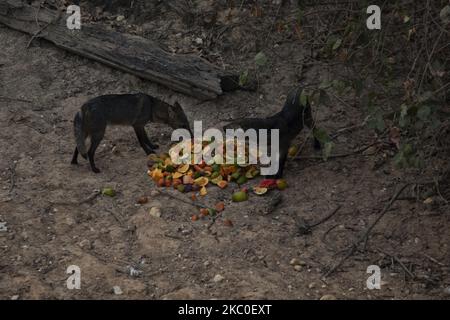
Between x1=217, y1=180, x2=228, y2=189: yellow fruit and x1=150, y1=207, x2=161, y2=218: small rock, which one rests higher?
x1=217, y1=180, x2=228, y2=189: yellow fruit

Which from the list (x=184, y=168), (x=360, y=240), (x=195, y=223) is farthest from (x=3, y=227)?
(x=360, y=240)

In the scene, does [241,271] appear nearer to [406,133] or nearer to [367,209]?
[367,209]

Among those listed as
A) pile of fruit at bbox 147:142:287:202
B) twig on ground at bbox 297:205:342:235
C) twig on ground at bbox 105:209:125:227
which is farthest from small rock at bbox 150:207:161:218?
twig on ground at bbox 297:205:342:235

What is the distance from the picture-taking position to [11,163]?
7531mm

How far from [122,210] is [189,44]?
3031mm

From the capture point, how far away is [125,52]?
8773mm

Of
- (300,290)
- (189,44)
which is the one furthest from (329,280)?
(189,44)

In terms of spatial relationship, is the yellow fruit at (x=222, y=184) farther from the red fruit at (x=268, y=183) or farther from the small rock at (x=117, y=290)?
the small rock at (x=117, y=290)

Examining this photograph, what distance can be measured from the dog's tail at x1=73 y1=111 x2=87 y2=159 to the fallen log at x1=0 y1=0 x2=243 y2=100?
1371mm

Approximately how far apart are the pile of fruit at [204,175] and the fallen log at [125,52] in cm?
124

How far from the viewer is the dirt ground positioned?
572cm

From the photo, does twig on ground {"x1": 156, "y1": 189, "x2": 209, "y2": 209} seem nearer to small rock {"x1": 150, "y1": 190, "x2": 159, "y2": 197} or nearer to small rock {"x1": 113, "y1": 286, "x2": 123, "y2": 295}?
small rock {"x1": 150, "y1": 190, "x2": 159, "y2": 197}

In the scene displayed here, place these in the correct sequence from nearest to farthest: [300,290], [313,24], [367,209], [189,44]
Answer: [300,290] < [367,209] < [313,24] < [189,44]

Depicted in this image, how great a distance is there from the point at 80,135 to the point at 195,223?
5.57 feet
